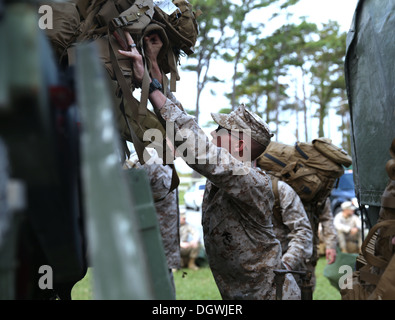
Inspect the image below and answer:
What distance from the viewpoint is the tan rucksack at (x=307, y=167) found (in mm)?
5598

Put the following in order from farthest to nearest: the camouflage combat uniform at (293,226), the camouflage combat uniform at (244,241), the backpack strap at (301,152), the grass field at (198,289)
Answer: the grass field at (198,289)
the backpack strap at (301,152)
the camouflage combat uniform at (293,226)
the camouflage combat uniform at (244,241)

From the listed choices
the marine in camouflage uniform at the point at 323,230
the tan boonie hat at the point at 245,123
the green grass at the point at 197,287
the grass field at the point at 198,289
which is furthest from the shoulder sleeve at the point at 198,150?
the green grass at the point at 197,287

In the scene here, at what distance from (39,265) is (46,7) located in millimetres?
1252

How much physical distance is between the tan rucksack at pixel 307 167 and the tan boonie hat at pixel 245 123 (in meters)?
2.38

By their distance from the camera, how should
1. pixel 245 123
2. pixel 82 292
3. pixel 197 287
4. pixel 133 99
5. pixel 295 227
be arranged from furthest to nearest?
pixel 197 287 < pixel 82 292 < pixel 295 227 < pixel 245 123 < pixel 133 99

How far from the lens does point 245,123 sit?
10.8 ft

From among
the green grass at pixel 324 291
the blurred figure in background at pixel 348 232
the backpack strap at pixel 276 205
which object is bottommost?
the green grass at pixel 324 291

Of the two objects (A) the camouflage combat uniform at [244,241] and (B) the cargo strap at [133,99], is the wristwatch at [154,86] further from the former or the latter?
(A) the camouflage combat uniform at [244,241]

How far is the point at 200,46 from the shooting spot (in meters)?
22.1

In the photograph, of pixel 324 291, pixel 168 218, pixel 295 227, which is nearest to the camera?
pixel 295 227

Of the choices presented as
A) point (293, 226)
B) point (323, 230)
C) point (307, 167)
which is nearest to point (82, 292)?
point (323, 230)

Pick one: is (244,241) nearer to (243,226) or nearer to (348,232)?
(243,226)

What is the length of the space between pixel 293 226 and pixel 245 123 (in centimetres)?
158

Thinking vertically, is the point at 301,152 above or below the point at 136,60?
below
